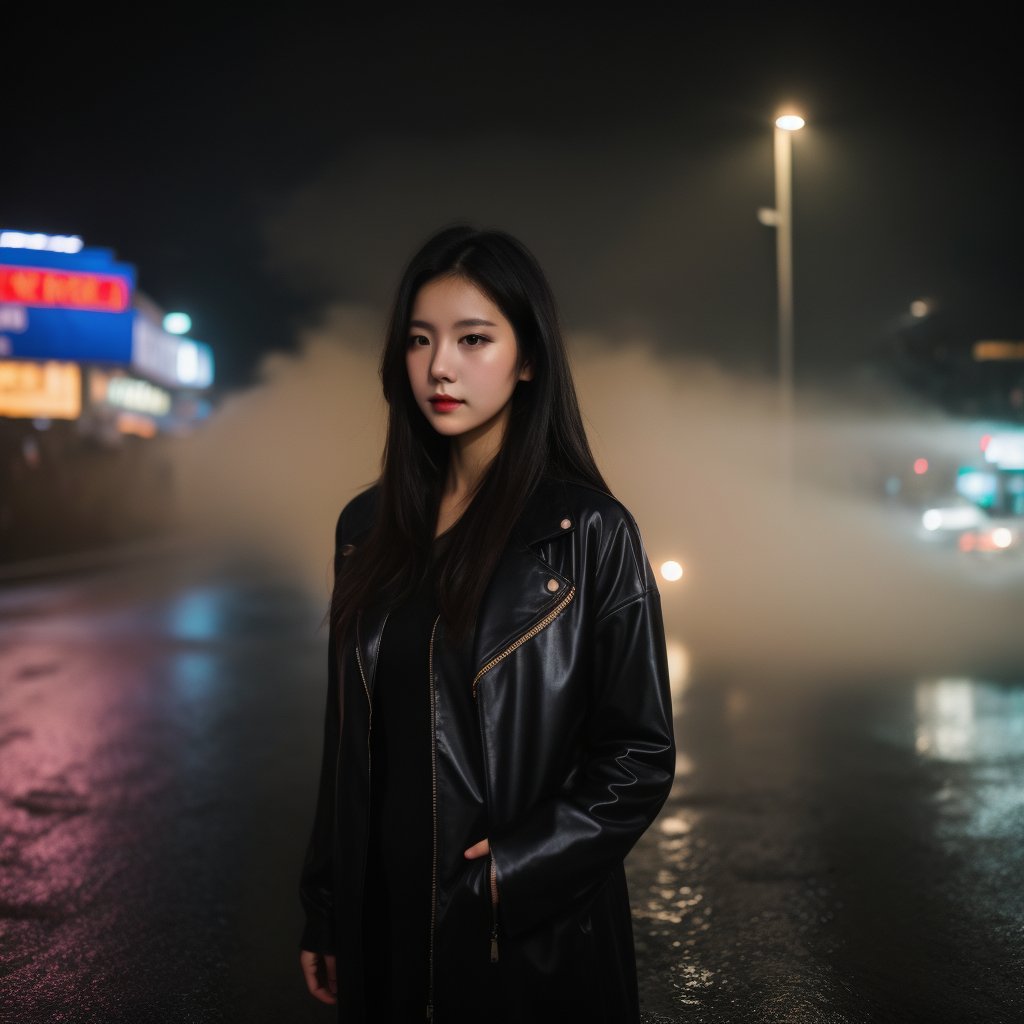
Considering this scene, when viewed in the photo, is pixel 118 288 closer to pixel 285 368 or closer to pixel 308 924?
pixel 285 368

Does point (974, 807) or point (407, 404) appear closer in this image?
point (407, 404)

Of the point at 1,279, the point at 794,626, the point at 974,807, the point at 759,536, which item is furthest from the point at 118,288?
the point at 974,807

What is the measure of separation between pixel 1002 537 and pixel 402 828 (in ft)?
54.3

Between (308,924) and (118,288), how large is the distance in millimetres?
36236

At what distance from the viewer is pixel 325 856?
197cm

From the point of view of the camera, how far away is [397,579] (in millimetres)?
1866

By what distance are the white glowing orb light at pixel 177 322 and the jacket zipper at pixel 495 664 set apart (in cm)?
4804

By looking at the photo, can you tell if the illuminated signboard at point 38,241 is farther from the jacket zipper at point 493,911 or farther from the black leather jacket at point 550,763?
the jacket zipper at point 493,911

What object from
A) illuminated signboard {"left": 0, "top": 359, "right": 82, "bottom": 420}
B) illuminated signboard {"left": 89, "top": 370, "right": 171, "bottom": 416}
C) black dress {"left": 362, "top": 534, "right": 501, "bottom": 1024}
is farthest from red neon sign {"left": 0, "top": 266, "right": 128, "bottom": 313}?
black dress {"left": 362, "top": 534, "right": 501, "bottom": 1024}

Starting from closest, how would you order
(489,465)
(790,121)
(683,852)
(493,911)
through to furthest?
(493,911), (489,465), (683,852), (790,121)

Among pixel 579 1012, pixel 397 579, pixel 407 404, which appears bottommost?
pixel 579 1012

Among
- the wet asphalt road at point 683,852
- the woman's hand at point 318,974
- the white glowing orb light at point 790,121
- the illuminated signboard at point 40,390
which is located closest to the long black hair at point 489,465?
the woman's hand at point 318,974

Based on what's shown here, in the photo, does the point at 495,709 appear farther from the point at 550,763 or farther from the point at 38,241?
the point at 38,241

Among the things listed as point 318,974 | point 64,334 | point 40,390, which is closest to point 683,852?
point 318,974
